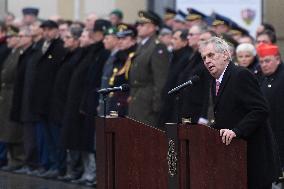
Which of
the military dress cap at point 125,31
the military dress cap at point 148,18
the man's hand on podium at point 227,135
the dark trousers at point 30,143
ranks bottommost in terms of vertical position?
the dark trousers at point 30,143

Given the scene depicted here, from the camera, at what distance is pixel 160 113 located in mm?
12297

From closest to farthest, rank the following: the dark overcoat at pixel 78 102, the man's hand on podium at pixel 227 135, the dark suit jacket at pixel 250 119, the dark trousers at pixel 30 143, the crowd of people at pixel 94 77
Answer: the man's hand on podium at pixel 227 135
the dark suit jacket at pixel 250 119
the crowd of people at pixel 94 77
the dark overcoat at pixel 78 102
the dark trousers at pixel 30 143

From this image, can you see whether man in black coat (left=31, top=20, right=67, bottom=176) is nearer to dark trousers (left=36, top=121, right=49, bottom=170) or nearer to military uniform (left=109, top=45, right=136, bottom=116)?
dark trousers (left=36, top=121, right=49, bottom=170)

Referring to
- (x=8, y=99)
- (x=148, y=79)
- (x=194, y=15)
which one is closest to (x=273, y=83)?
(x=148, y=79)

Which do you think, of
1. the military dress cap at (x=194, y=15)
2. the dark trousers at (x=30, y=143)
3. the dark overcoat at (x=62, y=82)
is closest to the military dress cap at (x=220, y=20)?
the military dress cap at (x=194, y=15)

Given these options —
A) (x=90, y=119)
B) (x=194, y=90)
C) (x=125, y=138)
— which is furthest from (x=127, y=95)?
(x=125, y=138)

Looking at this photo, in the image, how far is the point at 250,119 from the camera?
793 cm

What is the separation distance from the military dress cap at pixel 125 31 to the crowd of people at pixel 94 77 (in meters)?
0.01

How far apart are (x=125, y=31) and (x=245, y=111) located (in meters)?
5.32

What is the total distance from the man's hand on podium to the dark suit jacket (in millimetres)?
123

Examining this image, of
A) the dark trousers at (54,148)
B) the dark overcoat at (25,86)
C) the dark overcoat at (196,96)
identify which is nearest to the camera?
the dark overcoat at (196,96)

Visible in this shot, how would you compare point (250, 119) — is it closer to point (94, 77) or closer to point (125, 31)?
point (125, 31)

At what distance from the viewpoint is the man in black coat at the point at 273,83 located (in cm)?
1045

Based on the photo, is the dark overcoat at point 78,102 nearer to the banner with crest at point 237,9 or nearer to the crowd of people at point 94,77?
the crowd of people at point 94,77
